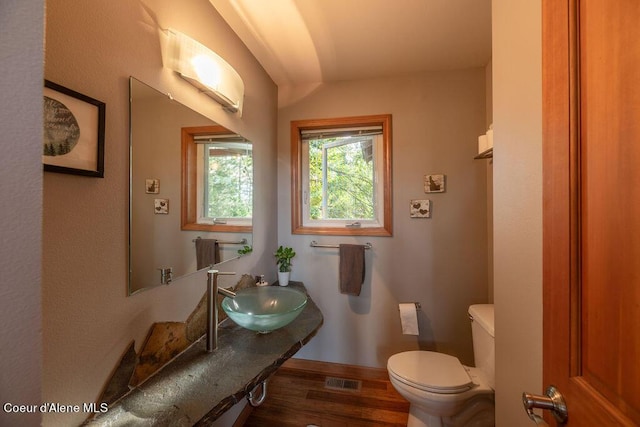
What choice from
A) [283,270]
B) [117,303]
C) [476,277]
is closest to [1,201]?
[117,303]

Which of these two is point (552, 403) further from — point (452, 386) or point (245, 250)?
point (245, 250)

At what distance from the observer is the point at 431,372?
1.28m

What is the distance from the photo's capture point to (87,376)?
654 mm

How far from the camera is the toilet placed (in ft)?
3.84

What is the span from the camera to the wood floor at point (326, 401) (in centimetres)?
145

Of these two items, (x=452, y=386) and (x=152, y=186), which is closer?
(x=152, y=186)

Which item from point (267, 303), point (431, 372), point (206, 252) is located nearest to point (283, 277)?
point (267, 303)

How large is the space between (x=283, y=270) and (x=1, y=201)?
5.35 feet

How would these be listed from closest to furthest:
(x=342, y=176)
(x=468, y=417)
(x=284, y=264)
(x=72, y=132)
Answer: (x=72, y=132) < (x=468, y=417) < (x=284, y=264) < (x=342, y=176)

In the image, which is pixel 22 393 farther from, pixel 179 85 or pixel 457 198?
pixel 457 198

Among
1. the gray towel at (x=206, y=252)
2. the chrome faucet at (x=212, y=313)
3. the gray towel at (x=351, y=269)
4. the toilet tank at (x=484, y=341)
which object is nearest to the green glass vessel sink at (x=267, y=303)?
the chrome faucet at (x=212, y=313)

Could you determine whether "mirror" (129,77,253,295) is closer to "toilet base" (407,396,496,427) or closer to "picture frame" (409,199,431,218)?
"picture frame" (409,199,431,218)

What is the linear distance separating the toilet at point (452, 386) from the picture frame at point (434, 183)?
2.79 ft

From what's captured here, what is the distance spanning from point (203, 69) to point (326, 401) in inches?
83.6
